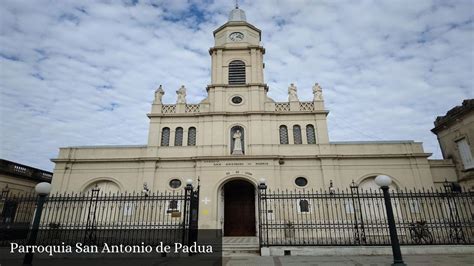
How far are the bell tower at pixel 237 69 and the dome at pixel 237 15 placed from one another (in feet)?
2.17

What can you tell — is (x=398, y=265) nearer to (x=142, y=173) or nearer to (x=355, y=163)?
(x=355, y=163)

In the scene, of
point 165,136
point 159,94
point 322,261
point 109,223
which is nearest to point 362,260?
point 322,261

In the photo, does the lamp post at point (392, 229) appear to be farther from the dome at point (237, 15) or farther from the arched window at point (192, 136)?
the dome at point (237, 15)

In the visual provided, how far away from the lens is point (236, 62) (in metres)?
25.3

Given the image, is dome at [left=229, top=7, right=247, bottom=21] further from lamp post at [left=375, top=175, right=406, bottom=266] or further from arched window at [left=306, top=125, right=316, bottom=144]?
lamp post at [left=375, top=175, right=406, bottom=266]

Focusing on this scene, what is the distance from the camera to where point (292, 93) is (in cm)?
2377

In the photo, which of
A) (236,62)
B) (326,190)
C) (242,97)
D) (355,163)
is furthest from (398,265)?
(236,62)

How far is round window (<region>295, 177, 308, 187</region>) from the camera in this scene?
20719 millimetres

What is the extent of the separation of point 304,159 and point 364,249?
32.5 feet

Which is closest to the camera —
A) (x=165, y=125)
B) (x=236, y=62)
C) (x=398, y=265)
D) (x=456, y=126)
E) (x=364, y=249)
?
(x=398, y=265)

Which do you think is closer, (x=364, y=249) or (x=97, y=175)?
(x=364, y=249)

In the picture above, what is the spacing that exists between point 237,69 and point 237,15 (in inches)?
290

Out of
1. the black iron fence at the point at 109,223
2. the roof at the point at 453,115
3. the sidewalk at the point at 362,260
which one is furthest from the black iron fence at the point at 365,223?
the roof at the point at 453,115

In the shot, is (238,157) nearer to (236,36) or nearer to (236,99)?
(236,99)
